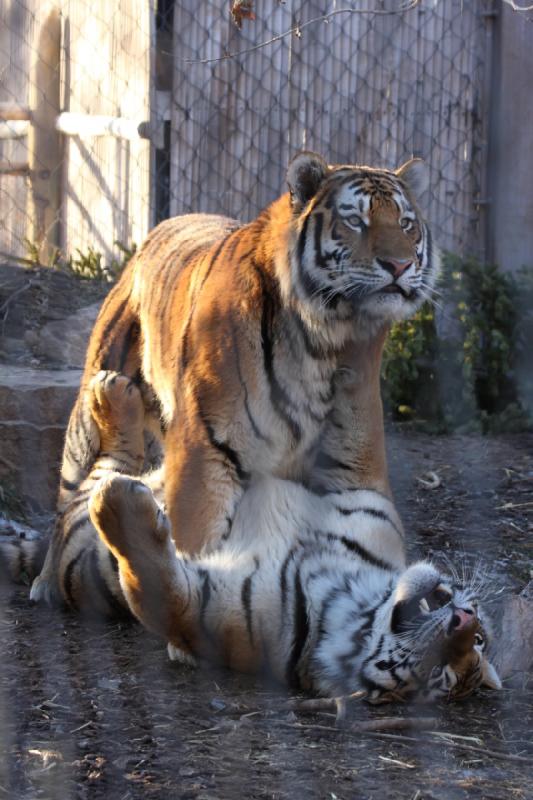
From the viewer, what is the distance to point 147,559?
198 cm

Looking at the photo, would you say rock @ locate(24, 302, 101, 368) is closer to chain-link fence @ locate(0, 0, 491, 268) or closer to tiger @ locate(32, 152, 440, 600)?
chain-link fence @ locate(0, 0, 491, 268)

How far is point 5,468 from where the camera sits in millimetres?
3396

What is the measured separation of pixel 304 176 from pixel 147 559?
882mm

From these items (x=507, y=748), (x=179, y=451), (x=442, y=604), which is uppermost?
(x=179, y=451)

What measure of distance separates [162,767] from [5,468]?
1.86 metres

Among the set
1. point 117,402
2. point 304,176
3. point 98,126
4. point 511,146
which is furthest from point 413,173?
point 98,126

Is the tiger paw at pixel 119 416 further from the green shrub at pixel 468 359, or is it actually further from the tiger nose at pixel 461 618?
the green shrub at pixel 468 359

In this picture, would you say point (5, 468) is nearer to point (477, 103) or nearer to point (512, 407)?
point (512, 407)

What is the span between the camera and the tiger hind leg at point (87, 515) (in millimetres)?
2451

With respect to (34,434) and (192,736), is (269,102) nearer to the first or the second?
(34,434)

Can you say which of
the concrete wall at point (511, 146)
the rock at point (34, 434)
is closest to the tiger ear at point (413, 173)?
the rock at point (34, 434)

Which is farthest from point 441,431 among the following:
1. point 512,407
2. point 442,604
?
point 442,604

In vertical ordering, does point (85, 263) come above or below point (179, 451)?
above

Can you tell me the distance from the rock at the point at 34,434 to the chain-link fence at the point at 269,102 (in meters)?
1.62
